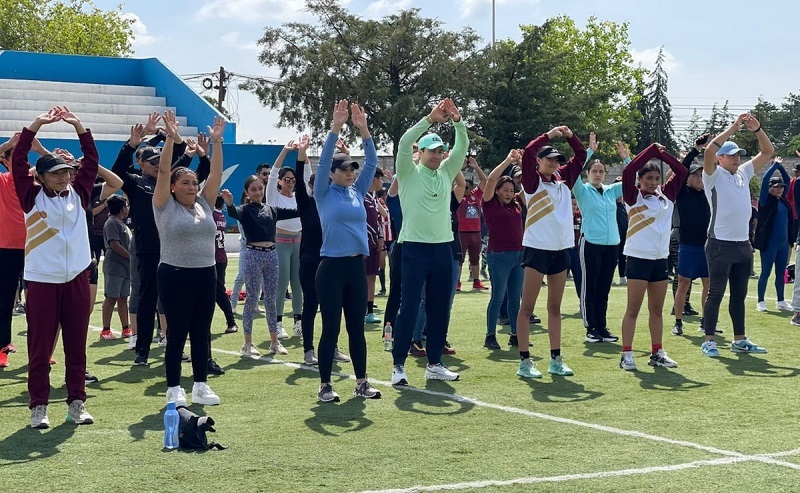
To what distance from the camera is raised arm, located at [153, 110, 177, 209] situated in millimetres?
7906

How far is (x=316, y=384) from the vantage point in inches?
370

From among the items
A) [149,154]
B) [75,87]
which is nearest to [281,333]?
[149,154]

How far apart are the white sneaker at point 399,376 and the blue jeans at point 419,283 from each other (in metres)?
0.05

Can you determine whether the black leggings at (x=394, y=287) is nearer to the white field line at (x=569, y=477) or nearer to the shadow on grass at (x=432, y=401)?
the shadow on grass at (x=432, y=401)

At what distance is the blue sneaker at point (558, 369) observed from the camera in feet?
32.2

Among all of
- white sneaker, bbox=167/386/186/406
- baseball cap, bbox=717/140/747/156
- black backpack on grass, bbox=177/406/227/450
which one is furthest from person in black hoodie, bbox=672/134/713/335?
black backpack on grass, bbox=177/406/227/450

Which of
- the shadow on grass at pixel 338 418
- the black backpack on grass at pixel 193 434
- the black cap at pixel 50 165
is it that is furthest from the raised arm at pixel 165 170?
the shadow on grass at pixel 338 418

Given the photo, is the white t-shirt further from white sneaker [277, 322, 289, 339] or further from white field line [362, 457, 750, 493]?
white sneaker [277, 322, 289, 339]

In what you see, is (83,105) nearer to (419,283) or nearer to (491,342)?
(491,342)

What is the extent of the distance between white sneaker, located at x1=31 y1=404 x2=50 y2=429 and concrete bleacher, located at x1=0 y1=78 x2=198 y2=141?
110 feet

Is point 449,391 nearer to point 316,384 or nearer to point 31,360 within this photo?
point 316,384

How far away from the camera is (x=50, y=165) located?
7645 millimetres

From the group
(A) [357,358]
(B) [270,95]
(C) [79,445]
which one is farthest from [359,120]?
(B) [270,95]

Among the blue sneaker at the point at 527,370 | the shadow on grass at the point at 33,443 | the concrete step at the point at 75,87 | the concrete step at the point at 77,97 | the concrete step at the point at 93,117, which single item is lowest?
the shadow on grass at the point at 33,443
